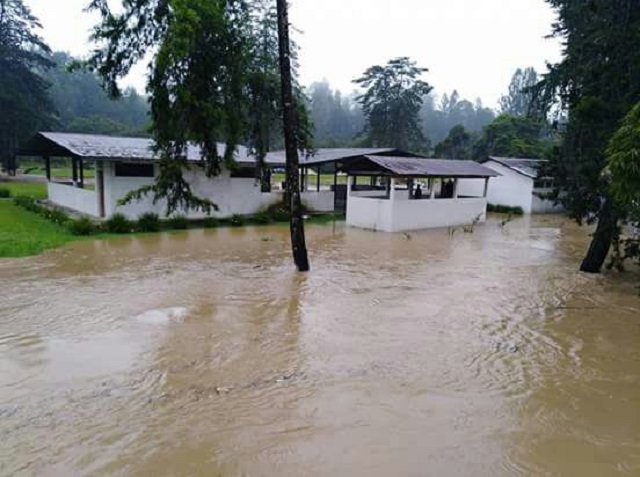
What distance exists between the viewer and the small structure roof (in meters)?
17.9

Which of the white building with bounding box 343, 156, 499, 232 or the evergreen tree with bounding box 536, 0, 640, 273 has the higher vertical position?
the evergreen tree with bounding box 536, 0, 640, 273

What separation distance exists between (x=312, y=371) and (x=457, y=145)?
150ft

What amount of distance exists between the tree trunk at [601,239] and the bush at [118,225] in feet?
43.4

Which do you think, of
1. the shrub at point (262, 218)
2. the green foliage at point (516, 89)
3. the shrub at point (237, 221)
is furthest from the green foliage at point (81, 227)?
the green foliage at point (516, 89)

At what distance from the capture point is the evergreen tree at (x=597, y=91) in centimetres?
998

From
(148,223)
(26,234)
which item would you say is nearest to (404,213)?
(148,223)

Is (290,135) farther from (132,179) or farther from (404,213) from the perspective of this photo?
(404,213)

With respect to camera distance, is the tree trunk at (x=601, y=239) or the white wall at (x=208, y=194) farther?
the white wall at (x=208, y=194)

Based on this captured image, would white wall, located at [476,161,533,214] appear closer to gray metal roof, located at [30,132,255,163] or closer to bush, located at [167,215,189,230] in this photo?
gray metal roof, located at [30,132,255,163]

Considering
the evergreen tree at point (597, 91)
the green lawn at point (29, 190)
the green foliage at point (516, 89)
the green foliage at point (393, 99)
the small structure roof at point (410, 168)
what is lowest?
the green lawn at point (29, 190)

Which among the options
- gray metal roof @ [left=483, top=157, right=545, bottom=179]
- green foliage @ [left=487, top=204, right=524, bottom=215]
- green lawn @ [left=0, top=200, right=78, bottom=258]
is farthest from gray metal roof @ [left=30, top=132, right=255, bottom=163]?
gray metal roof @ [left=483, top=157, right=545, bottom=179]

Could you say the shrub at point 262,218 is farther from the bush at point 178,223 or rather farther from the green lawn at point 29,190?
the green lawn at point 29,190

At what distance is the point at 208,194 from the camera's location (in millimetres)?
19125

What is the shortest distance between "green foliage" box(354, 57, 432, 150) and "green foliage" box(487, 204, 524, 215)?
23.7m
